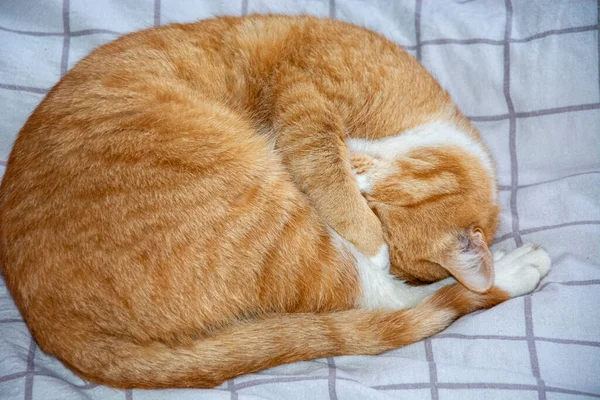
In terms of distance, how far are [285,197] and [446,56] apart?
113cm

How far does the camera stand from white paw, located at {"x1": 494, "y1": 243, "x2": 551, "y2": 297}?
84.5 inches

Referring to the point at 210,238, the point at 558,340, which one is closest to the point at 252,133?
the point at 210,238

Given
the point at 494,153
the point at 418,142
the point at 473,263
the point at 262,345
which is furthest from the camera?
the point at 494,153

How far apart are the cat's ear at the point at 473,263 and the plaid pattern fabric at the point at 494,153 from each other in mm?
158

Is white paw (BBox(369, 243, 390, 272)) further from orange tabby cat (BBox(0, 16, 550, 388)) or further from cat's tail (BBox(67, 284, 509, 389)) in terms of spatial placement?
cat's tail (BBox(67, 284, 509, 389))

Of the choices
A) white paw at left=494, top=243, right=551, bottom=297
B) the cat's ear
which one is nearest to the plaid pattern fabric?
white paw at left=494, top=243, right=551, bottom=297

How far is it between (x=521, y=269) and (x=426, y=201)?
0.42 m

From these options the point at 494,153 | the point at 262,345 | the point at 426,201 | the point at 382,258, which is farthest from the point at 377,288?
the point at 494,153

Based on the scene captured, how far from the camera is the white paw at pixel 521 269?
215 cm

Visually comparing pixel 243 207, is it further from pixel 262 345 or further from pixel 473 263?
pixel 473 263

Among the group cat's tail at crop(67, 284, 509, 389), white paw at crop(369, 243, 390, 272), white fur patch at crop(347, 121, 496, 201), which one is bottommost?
cat's tail at crop(67, 284, 509, 389)

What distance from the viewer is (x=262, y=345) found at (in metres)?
1.85

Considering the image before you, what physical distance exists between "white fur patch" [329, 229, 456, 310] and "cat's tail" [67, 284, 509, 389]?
121mm

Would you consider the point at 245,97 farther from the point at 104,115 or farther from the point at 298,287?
the point at 298,287
